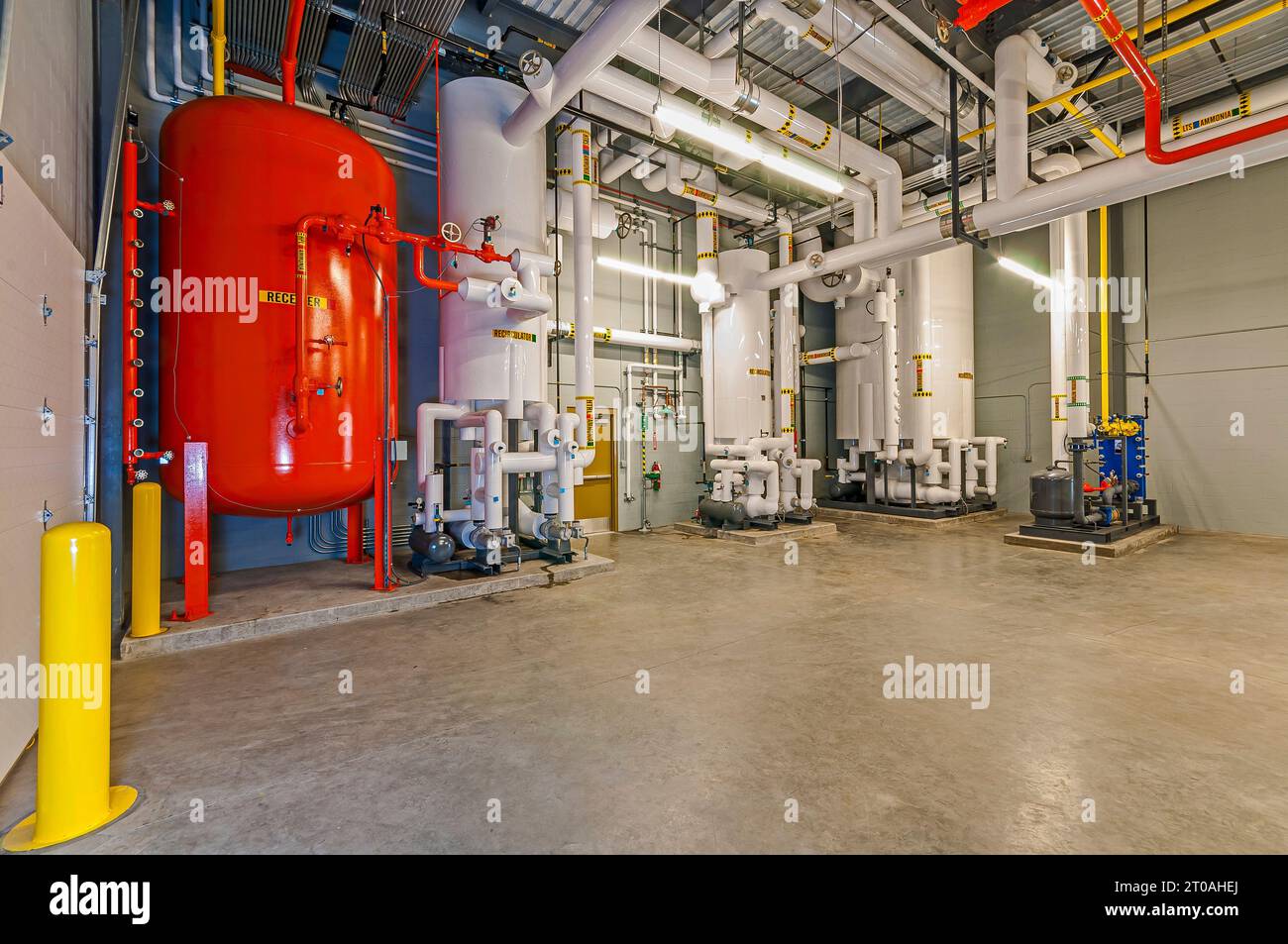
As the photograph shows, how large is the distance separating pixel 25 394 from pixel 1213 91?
11.3 metres

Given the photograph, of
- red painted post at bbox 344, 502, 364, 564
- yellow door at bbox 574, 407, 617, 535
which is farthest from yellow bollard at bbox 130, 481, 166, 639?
yellow door at bbox 574, 407, 617, 535

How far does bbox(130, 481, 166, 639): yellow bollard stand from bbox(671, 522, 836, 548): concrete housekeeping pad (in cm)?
563

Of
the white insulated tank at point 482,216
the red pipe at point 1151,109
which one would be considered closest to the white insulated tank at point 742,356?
the white insulated tank at point 482,216

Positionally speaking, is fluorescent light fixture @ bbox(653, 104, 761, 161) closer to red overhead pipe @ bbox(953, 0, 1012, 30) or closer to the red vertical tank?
red overhead pipe @ bbox(953, 0, 1012, 30)

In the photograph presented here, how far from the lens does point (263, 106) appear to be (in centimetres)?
412

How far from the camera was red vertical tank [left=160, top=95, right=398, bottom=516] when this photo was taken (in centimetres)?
400

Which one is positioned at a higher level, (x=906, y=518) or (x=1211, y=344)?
(x=1211, y=344)

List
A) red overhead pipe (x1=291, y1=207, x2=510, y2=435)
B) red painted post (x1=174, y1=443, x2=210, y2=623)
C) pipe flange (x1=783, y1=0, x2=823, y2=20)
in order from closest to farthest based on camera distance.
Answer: red painted post (x1=174, y1=443, x2=210, y2=623) < red overhead pipe (x1=291, y1=207, x2=510, y2=435) < pipe flange (x1=783, y1=0, x2=823, y2=20)

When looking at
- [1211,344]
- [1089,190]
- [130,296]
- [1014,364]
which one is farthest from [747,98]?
[1211,344]

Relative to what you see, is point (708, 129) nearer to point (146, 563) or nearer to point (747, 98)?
point (747, 98)

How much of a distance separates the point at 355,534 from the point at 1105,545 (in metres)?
7.73

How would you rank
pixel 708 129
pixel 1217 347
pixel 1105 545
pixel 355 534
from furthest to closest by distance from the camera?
pixel 1217 347 → pixel 1105 545 → pixel 355 534 → pixel 708 129

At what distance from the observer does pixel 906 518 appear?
Answer: 885 centimetres
